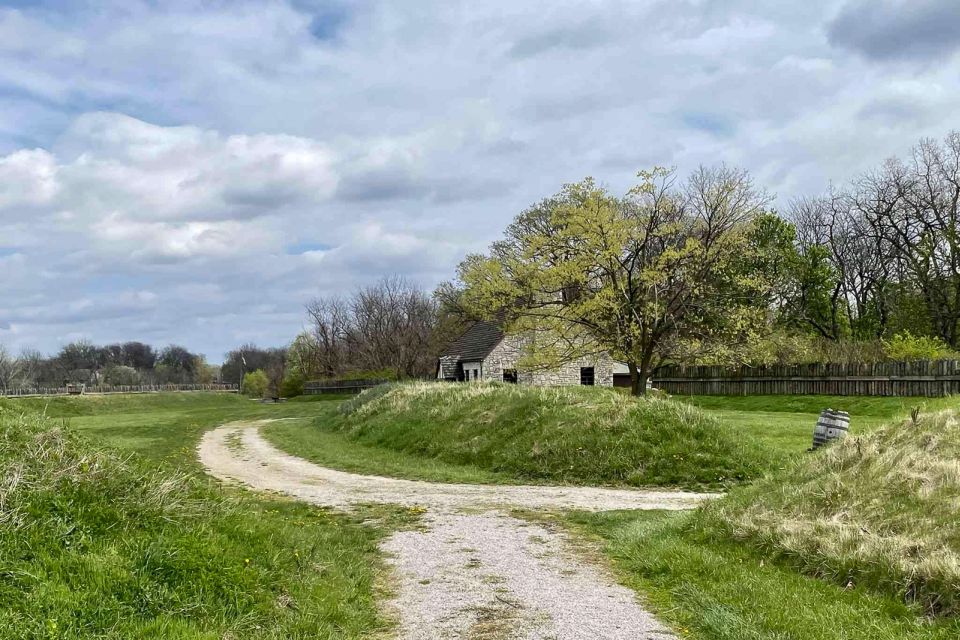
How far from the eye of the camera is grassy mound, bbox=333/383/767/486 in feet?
50.6

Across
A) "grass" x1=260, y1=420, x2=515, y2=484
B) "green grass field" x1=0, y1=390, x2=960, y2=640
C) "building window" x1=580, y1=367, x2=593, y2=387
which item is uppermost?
"building window" x1=580, y1=367, x2=593, y2=387

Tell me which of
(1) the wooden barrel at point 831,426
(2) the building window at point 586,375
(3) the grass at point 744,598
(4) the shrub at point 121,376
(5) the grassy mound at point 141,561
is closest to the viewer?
(5) the grassy mound at point 141,561

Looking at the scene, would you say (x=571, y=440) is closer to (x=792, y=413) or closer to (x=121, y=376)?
(x=792, y=413)

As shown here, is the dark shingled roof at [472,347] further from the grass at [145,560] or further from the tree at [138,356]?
the tree at [138,356]

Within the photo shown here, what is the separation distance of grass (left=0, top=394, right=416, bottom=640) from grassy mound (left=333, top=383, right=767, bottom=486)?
336 inches

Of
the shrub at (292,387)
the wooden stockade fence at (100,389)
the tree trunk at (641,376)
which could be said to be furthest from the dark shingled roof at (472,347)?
the wooden stockade fence at (100,389)

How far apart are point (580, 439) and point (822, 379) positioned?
23499mm

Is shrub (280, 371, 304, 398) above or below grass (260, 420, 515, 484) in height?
above

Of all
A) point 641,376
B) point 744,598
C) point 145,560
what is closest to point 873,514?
point 744,598

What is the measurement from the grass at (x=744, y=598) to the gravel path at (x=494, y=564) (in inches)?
14.9

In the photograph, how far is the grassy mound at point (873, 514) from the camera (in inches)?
251

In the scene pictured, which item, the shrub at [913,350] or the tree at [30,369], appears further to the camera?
the tree at [30,369]

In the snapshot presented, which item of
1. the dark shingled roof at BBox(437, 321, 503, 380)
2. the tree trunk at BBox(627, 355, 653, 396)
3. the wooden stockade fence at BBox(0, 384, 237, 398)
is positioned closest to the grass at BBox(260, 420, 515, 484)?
the tree trunk at BBox(627, 355, 653, 396)

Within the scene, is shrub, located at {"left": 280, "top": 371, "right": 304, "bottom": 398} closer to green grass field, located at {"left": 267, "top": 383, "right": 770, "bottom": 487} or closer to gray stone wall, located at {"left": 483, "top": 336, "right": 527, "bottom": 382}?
gray stone wall, located at {"left": 483, "top": 336, "right": 527, "bottom": 382}
